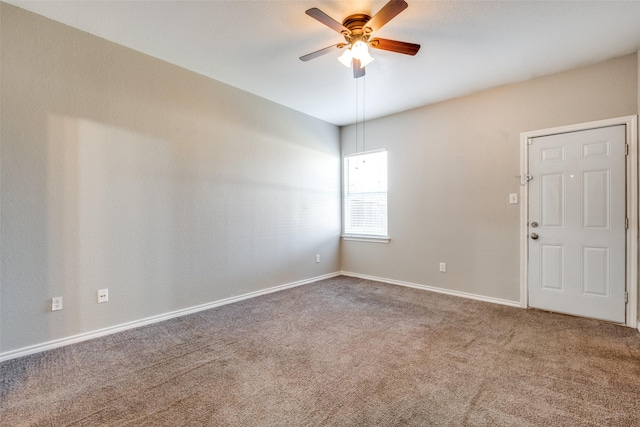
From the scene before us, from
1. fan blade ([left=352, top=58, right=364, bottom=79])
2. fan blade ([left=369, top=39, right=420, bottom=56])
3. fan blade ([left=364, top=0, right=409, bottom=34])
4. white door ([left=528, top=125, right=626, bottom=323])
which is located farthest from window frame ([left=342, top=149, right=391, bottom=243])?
fan blade ([left=364, top=0, right=409, bottom=34])

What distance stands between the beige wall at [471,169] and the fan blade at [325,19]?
2.35 metres

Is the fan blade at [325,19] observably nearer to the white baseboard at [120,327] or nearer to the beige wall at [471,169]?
the beige wall at [471,169]

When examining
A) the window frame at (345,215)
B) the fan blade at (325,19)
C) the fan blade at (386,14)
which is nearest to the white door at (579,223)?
the window frame at (345,215)

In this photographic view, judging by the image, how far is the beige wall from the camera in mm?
3193

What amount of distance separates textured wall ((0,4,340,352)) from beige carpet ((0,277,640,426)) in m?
0.42

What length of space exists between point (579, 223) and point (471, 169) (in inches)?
49.5

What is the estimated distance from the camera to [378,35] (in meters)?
2.69

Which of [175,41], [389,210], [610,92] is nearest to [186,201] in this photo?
[175,41]

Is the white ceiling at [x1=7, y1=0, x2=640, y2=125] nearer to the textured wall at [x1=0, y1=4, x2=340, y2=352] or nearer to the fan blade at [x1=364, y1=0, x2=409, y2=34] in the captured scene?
the fan blade at [x1=364, y1=0, x2=409, y2=34]

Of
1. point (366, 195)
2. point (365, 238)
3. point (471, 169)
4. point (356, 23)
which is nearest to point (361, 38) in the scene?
point (356, 23)

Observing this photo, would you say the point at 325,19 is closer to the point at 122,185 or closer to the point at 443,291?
the point at 122,185

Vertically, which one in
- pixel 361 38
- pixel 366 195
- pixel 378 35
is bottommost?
pixel 366 195

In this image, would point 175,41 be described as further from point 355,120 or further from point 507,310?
point 507,310

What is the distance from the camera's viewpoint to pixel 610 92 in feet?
9.95
